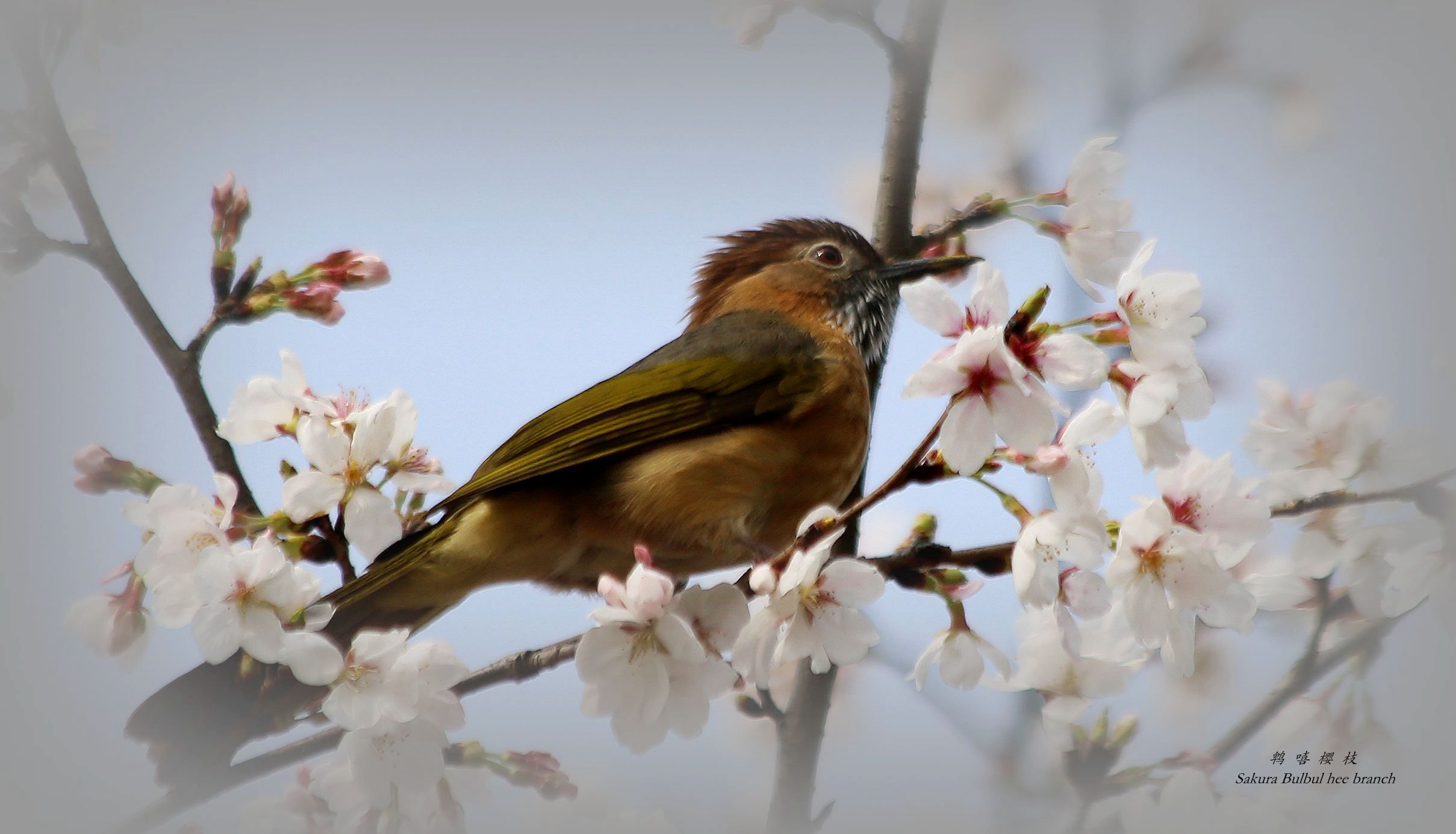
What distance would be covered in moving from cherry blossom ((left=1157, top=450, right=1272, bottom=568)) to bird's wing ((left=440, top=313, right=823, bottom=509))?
0.90 m

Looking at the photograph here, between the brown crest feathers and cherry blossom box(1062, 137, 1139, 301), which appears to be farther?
the brown crest feathers

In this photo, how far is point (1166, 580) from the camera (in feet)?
4.94

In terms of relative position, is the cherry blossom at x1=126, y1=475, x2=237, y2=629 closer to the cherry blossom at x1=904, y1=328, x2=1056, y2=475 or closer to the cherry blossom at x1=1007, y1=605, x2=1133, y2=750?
the cherry blossom at x1=904, y1=328, x2=1056, y2=475

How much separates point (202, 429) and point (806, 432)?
1.13 m

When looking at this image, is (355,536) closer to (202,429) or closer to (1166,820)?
(202,429)

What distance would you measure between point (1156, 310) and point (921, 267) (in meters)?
0.83

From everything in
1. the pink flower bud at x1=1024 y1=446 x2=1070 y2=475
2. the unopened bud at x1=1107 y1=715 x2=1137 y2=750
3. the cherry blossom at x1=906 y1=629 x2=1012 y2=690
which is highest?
the pink flower bud at x1=1024 y1=446 x2=1070 y2=475

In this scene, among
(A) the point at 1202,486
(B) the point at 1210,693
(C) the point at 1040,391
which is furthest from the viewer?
(B) the point at 1210,693

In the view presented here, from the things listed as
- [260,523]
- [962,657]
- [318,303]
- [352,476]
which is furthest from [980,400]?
[318,303]

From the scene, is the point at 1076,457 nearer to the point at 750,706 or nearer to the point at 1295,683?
the point at 1295,683

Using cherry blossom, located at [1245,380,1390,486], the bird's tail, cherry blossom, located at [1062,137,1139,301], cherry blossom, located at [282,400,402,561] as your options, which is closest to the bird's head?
cherry blossom, located at [1062,137,1139,301]

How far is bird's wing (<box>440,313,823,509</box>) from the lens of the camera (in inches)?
82.9

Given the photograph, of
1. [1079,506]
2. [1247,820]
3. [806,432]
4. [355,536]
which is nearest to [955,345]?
[1079,506]

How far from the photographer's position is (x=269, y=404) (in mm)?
1796
